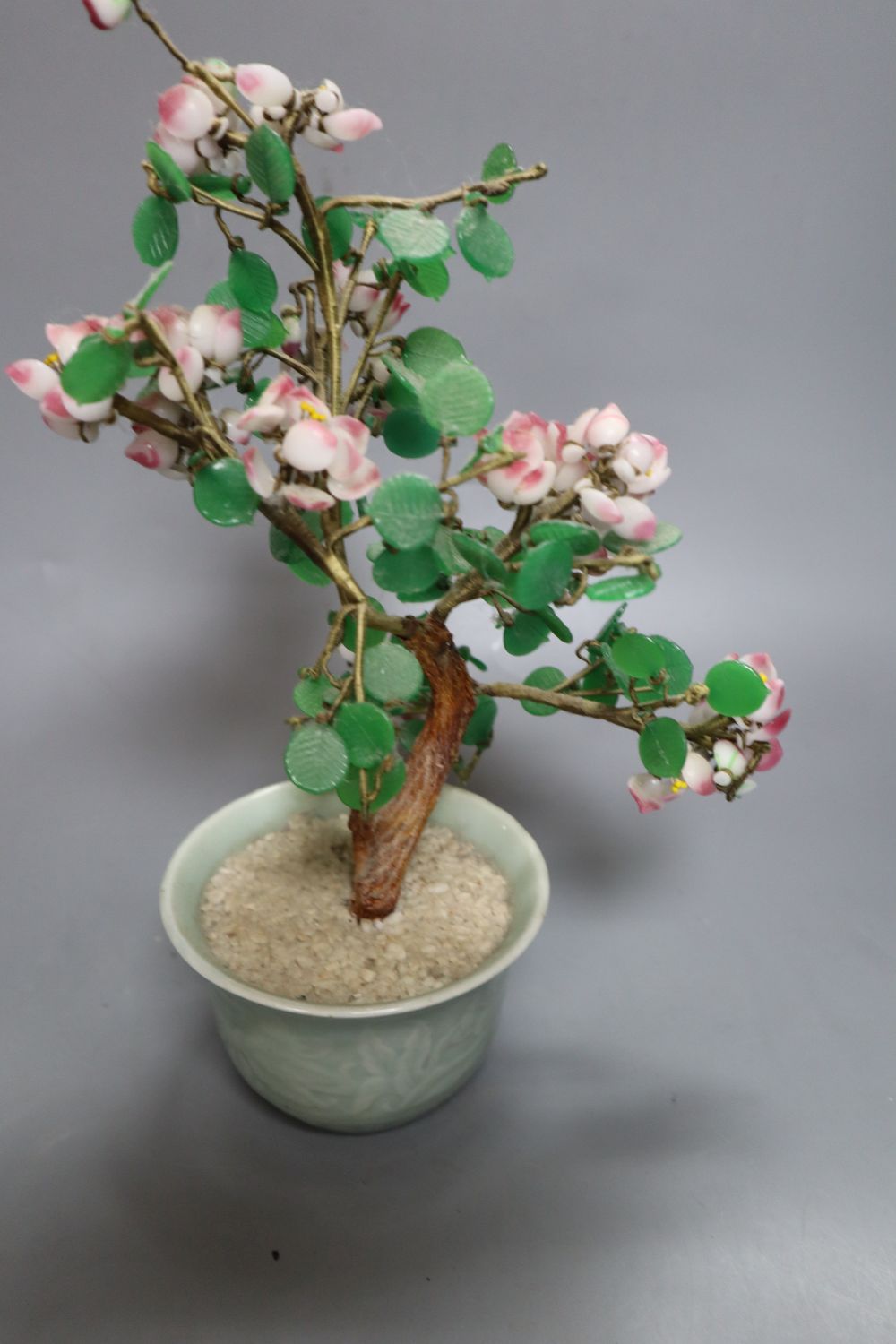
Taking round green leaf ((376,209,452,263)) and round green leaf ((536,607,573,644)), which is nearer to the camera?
round green leaf ((376,209,452,263))

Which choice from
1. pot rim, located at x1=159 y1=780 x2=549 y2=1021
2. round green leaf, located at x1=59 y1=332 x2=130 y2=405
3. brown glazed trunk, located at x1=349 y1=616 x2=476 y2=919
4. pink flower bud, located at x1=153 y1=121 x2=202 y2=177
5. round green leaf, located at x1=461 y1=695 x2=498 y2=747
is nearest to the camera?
round green leaf, located at x1=59 y1=332 x2=130 y2=405

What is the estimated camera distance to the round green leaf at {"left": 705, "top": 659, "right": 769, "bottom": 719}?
2.80ft

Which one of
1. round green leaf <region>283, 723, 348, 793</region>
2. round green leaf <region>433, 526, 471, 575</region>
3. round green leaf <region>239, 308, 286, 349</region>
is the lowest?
round green leaf <region>283, 723, 348, 793</region>

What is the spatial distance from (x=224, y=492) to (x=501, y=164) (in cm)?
32

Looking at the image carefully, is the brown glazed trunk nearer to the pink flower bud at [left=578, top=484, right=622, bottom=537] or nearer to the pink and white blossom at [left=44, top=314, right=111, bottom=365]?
the pink flower bud at [left=578, top=484, right=622, bottom=537]

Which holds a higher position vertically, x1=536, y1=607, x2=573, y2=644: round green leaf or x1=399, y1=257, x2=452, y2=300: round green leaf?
x1=399, y1=257, x2=452, y2=300: round green leaf

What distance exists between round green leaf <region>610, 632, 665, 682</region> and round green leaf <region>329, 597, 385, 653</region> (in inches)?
8.4

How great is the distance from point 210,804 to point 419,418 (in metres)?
0.70

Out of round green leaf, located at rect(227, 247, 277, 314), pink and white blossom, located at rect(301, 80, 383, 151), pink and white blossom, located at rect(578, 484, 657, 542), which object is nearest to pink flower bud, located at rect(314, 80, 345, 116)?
pink and white blossom, located at rect(301, 80, 383, 151)

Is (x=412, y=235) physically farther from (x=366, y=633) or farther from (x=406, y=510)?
(x=366, y=633)

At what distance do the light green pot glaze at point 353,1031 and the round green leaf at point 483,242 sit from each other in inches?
22.1

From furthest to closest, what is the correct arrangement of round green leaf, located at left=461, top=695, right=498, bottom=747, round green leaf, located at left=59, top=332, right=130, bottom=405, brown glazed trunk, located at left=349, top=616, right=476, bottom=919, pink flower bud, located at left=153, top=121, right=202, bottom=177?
round green leaf, located at left=461, top=695, right=498, bottom=747, brown glazed trunk, located at left=349, top=616, right=476, bottom=919, pink flower bud, located at left=153, top=121, right=202, bottom=177, round green leaf, located at left=59, top=332, right=130, bottom=405

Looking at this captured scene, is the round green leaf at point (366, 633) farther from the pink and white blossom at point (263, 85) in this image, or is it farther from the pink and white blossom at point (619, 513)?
the pink and white blossom at point (263, 85)

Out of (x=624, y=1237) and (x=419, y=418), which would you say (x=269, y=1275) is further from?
(x=419, y=418)
